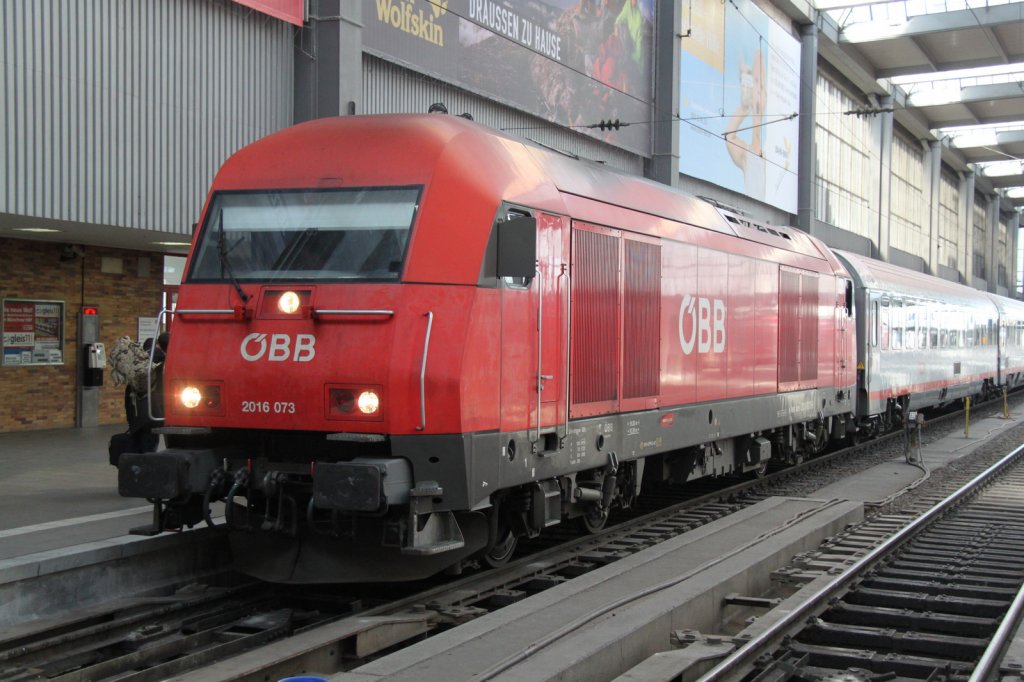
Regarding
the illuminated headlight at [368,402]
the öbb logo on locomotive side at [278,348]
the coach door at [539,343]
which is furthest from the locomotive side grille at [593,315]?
the öbb logo on locomotive side at [278,348]

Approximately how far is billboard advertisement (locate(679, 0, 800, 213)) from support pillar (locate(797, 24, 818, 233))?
2.14 feet

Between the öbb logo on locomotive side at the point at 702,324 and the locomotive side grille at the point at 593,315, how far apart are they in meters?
1.80

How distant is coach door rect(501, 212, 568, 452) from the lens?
309 inches

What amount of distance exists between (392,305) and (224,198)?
1.87 metres

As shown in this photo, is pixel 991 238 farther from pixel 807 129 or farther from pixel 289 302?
pixel 289 302

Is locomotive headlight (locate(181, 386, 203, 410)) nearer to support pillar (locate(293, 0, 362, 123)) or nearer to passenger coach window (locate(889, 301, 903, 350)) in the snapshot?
support pillar (locate(293, 0, 362, 123))

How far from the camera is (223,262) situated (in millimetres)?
7910

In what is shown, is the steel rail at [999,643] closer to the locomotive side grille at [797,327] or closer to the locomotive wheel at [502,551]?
the locomotive wheel at [502,551]

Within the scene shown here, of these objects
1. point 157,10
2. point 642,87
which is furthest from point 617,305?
point 642,87

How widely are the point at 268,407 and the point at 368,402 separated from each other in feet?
2.61

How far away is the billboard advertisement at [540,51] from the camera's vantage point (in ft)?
59.5

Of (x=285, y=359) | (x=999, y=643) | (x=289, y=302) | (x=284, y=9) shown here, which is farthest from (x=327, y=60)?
(x=999, y=643)

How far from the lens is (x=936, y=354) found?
25.4 meters

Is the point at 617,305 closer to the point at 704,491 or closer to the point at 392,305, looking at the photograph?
the point at 392,305
